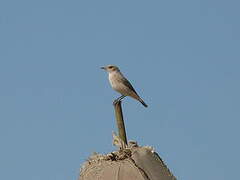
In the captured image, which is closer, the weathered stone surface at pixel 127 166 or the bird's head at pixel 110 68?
the weathered stone surface at pixel 127 166

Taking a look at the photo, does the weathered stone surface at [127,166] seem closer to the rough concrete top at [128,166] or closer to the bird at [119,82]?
the rough concrete top at [128,166]

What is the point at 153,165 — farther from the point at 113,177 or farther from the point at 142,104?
the point at 142,104

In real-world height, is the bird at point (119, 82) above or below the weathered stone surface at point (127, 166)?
above

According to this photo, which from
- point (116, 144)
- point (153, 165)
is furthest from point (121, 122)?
point (153, 165)

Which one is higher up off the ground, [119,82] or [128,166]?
[119,82]

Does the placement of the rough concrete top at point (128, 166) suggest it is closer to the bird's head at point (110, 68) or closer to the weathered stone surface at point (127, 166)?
the weathered stone surface at point (127, 166)

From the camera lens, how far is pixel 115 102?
7270 mm

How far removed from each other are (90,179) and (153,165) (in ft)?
2.27

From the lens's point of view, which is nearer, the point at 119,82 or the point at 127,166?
the point at 127,166

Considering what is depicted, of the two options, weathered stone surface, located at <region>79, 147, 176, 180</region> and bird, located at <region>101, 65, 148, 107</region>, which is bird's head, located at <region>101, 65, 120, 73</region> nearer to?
bird, located at <region>101, 65, 148, 107</region>

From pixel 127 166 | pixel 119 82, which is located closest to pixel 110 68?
pixel 119 82

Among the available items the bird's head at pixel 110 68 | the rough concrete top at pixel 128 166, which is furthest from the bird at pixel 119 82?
the rough concrete top at pixel 128 166

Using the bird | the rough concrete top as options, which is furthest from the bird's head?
the rough concrete top

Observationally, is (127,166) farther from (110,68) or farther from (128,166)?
(110,68)
